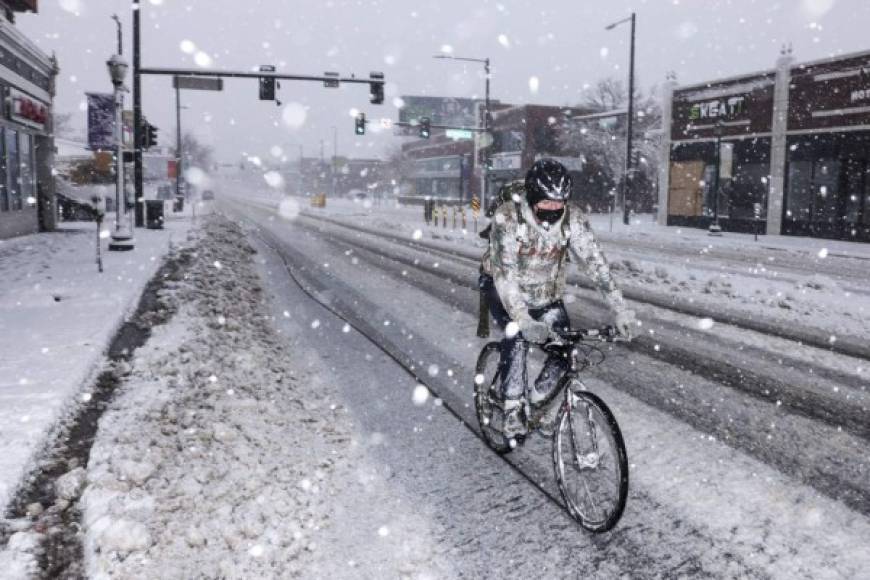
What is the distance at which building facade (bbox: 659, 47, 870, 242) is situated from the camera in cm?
2688

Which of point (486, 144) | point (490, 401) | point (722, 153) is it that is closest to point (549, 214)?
point (490, 401)

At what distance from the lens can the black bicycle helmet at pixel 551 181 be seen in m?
3.73

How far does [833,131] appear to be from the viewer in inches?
1089

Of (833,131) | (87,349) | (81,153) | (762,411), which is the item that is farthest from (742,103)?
(81,153)

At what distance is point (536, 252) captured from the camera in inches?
161

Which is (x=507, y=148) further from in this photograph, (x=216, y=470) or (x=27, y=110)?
(x=216, y=470)

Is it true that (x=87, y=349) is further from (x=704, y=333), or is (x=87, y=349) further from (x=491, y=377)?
(x=704, y=333)

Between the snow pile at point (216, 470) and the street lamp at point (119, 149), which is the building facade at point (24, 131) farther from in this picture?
the snow pile at point (216, 470)

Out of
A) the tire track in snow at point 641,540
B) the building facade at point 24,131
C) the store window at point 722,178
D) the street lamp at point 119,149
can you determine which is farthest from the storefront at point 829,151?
the building facade at point 24,131

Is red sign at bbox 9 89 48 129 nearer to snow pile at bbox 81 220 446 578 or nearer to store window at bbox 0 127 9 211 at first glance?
store window at bbox 0 127 9 211

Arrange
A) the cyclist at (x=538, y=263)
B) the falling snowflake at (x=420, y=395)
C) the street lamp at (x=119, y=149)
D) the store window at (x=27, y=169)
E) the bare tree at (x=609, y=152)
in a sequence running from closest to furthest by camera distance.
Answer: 1. the cyclist at (x=538, y=263)
2. the falling snowflake at (x=420, y=395)
3. the street lamp at (x=119, y=149)
4. the store window at (x=27, y=169)
5. the bare tree at (x=609, y=152)

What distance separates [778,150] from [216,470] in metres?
31.7

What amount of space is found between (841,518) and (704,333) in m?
5.16

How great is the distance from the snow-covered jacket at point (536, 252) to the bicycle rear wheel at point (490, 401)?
79cm
